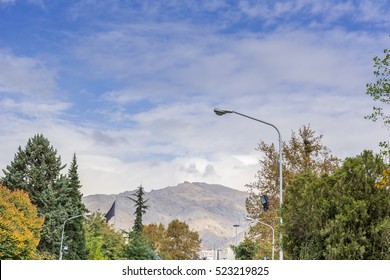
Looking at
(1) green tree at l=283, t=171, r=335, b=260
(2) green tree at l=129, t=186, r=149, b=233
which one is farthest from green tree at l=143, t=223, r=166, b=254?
(1) green tree at l=283, t=171, r=335, b=260

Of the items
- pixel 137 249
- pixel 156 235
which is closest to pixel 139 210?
pixel 156 235

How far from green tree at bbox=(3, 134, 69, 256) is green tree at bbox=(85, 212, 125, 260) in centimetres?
1373

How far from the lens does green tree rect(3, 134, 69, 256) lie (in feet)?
202

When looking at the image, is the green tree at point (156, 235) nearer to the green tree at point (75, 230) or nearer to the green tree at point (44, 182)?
the green tree at point (75, 230)

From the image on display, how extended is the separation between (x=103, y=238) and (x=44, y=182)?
23.3 m

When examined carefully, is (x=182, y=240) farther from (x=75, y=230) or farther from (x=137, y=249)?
(x=75, y=230)

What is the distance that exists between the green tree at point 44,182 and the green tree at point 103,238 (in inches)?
540

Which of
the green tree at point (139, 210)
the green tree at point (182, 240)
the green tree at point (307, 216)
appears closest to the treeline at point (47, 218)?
the green tree at point (139, 210)

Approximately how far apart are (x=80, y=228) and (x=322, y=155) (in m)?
39.3

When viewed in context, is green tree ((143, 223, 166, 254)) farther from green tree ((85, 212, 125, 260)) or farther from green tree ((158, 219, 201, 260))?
green tree ((85, 212, 125, 260))
